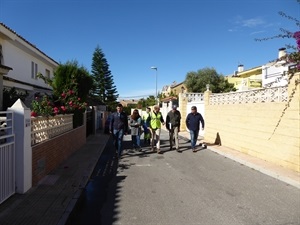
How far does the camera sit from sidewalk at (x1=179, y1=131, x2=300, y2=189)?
305 inches

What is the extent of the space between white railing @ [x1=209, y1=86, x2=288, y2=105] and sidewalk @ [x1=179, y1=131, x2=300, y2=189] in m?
1.95

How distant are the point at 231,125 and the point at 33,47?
11710mm

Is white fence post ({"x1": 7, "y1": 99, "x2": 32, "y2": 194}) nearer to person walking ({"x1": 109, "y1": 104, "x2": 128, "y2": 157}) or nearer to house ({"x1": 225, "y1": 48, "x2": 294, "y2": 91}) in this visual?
person walking ({"x1": 109, "y1": 104, "x2": 128, "y2": 157})

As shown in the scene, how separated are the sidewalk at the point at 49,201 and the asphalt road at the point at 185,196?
0.74ft

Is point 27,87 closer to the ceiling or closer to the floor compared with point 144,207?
closer to the ceiling

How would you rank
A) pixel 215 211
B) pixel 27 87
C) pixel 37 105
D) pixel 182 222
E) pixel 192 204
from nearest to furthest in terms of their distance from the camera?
1. pixel 182 222
2. pixel 215 211
3. pixel 192 204
4. pixel 37 105
5. pixel 27 87

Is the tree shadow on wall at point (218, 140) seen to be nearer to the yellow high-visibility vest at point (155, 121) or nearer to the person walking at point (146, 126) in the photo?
the person walking at point (146, 126)

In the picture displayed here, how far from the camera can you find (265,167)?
9.16 metres

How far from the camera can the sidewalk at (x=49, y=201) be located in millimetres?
4935

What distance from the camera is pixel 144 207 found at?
5723 millimetres

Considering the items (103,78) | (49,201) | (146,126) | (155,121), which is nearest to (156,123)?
(155,121)

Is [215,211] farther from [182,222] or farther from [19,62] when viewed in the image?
[19,62]

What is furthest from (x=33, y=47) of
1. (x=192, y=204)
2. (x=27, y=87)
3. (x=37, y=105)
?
(x=192, y=204)

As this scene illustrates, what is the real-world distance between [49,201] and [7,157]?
110cm
